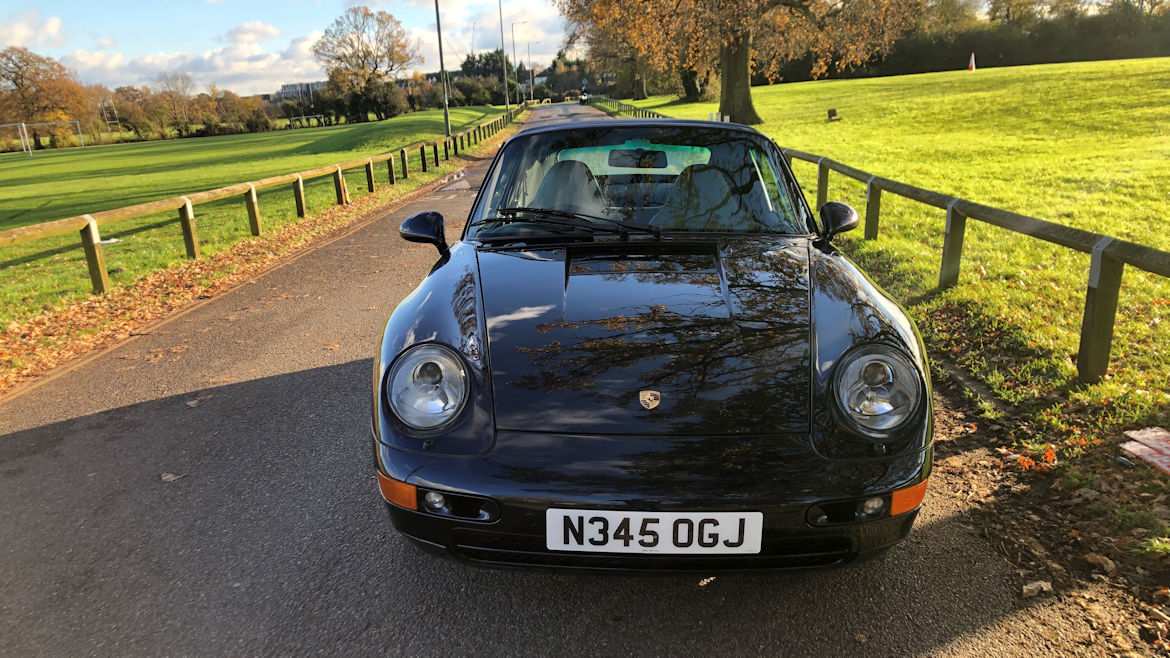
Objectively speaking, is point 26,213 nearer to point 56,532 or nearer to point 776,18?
point 56,532

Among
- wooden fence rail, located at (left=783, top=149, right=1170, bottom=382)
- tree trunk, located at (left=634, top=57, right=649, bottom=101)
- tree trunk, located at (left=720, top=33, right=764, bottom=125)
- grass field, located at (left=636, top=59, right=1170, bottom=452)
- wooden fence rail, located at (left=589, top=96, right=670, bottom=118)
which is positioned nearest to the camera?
wooden fence rail, located at (left=783, top=149, right=1170, bottom=382)

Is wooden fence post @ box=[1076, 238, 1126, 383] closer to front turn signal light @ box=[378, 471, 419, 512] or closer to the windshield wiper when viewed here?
the windshield wiper

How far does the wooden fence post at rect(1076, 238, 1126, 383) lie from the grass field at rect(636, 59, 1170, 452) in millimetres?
107

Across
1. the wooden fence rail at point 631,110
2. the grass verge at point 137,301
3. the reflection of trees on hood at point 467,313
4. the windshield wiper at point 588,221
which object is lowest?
the grass verge at point 137,301

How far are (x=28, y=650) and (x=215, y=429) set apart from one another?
1766mm

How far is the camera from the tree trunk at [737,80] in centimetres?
2680

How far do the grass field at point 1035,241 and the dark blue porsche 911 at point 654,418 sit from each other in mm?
1873

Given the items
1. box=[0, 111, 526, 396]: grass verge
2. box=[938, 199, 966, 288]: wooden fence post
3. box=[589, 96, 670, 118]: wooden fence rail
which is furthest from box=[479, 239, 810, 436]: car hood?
box=[589, 96, 670, 118]: wooden fence rail

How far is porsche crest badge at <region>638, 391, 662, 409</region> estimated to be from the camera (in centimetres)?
207

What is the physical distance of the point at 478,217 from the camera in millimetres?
3371

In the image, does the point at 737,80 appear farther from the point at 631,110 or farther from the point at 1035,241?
the point at 1035,241

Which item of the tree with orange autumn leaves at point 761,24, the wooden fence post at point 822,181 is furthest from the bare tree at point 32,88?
the wooden fence post at point 822,181

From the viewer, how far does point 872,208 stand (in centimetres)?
763

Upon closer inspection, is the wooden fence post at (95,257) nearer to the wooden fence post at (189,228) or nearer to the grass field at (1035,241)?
the wooden fence post at (189,228)
